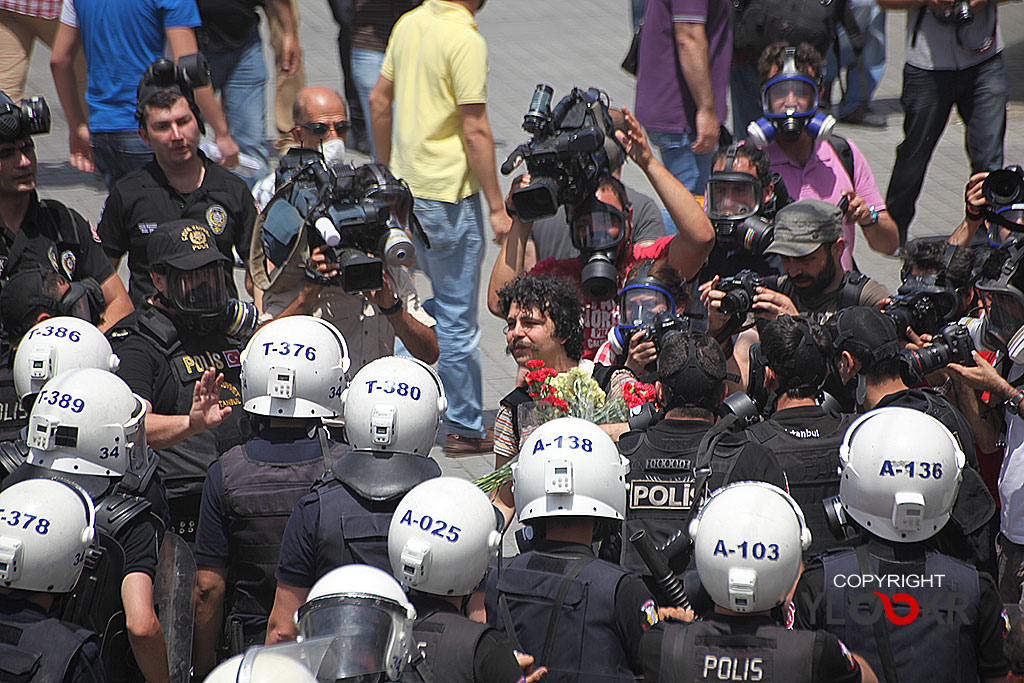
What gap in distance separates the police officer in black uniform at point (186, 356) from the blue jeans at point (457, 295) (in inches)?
84.6

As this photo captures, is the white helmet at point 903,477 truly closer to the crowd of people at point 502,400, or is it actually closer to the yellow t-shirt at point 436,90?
the crowd of people at point 502,400

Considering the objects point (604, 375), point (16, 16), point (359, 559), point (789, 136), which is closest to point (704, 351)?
point (604, 375)

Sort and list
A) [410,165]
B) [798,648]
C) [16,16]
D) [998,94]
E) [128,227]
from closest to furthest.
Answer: [798,648], [128,227], [410,165], [998,94], [16,16]

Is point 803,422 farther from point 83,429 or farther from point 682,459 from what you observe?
point 83,429

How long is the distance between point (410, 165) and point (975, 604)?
470 centimetres

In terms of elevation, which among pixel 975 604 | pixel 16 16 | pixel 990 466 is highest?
pixel 16 16

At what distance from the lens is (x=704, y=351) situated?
4.66 meters

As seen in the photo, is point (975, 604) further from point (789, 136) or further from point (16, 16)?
point (16, 16)

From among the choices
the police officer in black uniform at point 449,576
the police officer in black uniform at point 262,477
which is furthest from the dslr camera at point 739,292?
the police officer in black uniform at point 449,576

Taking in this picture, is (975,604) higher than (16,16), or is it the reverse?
(16,16)

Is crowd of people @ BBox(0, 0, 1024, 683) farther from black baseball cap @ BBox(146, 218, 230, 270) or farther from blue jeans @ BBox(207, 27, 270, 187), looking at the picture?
blue jeans @ BBox(207, 27, 270, 187)

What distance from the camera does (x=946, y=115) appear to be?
850 centimetres

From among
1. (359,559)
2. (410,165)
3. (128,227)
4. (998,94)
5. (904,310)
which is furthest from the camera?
(998,94)

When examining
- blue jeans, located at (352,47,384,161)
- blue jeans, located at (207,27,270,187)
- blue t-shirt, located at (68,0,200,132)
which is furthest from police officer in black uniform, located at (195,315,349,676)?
blue jeans, located at (352,47,384,161)
